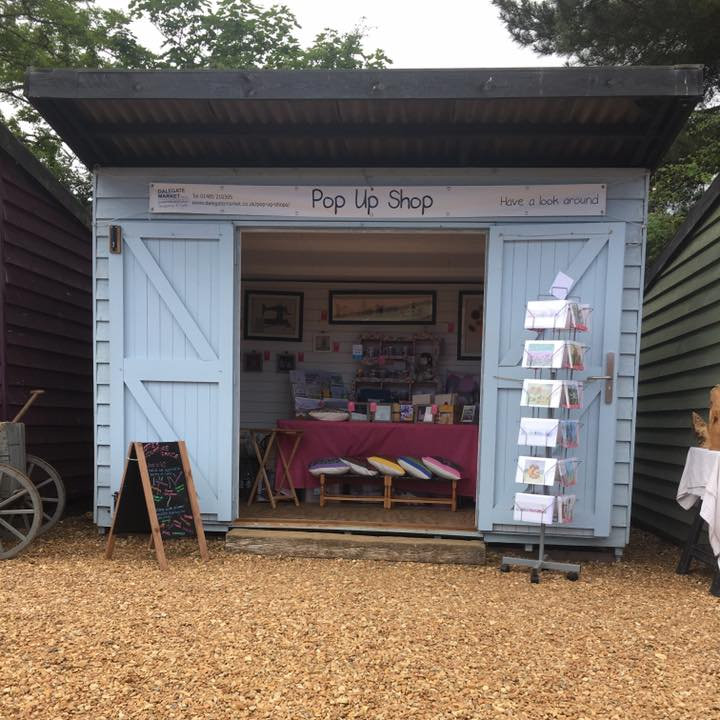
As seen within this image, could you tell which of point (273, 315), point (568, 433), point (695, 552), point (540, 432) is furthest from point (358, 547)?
point (273, 315)

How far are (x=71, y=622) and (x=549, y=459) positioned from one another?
112 inches

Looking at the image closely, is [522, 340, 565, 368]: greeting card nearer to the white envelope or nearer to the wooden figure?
the white envelope

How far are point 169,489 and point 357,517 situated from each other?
1522 mm

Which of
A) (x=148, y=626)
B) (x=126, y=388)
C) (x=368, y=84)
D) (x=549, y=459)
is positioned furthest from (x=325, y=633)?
(x=368, y=84)

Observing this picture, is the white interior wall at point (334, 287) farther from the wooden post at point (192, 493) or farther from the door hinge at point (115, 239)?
the wooden post at point (192, 493)

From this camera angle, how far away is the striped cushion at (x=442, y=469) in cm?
517

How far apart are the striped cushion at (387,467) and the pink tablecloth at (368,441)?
30 centimetres

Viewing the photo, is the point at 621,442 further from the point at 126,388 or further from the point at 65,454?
the point at 65,454

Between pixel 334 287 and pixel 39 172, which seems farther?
pixel 334 287

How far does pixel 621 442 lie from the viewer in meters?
4.29

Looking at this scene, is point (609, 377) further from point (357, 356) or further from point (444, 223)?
point (357, 356)

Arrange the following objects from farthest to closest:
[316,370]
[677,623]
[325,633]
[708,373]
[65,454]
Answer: [316,370], [65,454], [708,373], [677,623], [325,633]

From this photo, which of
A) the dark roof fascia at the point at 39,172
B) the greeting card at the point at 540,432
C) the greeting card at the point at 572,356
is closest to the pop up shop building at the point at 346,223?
the greeting card at the point at 572,356

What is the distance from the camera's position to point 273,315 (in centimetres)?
722
